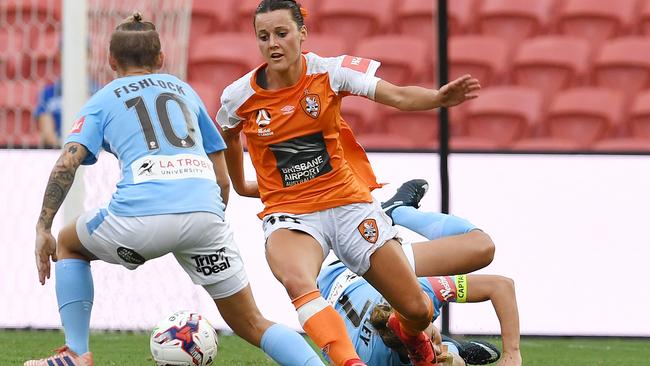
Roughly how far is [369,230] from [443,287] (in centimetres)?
75

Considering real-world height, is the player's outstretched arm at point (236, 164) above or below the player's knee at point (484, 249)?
above

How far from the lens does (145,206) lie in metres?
5.18

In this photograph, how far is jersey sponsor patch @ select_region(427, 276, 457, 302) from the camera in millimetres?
6090

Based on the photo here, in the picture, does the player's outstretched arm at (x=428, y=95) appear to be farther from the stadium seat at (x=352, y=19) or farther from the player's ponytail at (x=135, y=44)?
the stadium seat at (x=352, y=19)

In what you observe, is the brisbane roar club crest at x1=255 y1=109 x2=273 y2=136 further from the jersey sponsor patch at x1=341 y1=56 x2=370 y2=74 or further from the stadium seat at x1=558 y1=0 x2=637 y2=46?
the stadium seat at x1=558 y1=0 x2=637 y2=46

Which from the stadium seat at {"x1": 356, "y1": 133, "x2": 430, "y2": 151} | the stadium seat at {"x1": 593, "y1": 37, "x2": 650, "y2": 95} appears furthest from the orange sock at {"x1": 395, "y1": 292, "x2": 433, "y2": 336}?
the stadium seat at {"x1": 593, "y1": 37, "x2": 650, "y2": 95}

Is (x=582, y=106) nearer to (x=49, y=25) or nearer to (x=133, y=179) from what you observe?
(x=49, y=25)

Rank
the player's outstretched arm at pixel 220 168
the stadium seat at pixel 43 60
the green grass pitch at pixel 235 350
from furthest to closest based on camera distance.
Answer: the stadium seat at pixel 43 60 → the green grass pitch at pixel 235 350 → the player's outstretched arm at pixel 220 168

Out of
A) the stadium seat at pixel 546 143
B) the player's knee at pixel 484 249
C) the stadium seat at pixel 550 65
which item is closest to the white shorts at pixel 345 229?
the player's knee at pixel 484 249

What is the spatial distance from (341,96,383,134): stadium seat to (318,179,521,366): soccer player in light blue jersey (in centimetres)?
487

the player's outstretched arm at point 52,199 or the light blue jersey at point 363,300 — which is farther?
the light blue jersey at point 363,300

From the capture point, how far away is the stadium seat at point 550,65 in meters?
12.4

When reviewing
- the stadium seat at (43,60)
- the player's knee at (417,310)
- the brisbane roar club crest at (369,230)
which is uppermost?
the stadium seat at (43,60)

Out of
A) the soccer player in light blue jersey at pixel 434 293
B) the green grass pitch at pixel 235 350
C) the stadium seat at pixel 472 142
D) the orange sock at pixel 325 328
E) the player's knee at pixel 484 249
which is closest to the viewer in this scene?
the orange sock at pixel 325 328
